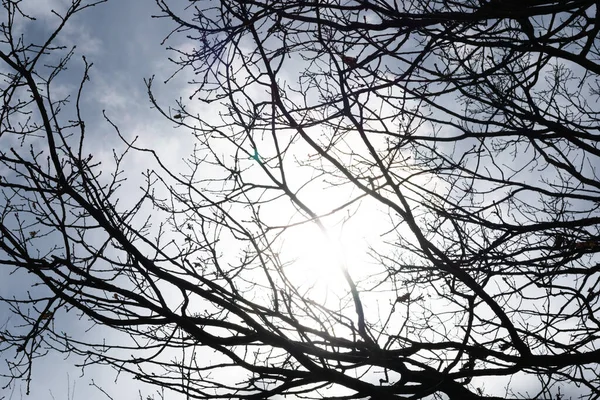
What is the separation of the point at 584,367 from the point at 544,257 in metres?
0.86

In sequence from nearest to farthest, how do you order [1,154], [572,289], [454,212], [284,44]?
[1,154]
[284,44]
[572,289]
[454,212]

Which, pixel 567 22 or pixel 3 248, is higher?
pixel 567 22

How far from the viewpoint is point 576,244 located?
12.1ft

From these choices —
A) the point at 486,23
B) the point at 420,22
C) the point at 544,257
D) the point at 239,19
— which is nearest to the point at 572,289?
the point at 544,257

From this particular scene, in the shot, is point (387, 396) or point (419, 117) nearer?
point (387, 396)

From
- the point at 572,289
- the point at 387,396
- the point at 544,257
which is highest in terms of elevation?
the point at 544,257

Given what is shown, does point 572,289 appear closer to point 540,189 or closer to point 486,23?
point 540,189

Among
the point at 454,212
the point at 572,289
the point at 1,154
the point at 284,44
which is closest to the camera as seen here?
the point at 1,154

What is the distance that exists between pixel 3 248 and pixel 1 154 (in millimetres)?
515

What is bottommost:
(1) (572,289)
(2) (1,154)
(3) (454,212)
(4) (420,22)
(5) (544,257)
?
(1) (572,289)

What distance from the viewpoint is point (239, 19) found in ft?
9.95

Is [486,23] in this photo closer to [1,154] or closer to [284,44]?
[284,44]

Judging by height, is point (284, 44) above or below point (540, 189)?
above

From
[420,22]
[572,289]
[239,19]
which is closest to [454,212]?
[572,289]
